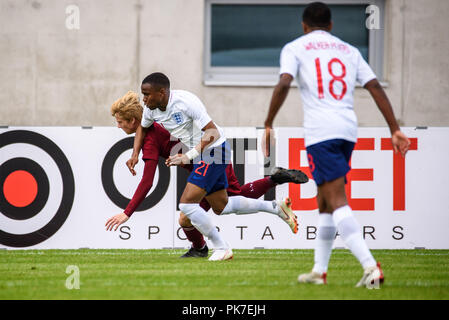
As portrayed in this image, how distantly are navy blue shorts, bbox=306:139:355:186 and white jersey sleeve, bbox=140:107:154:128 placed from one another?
2638 millimetres

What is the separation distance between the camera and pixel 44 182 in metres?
9.68

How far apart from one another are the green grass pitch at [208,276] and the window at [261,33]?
194 inches

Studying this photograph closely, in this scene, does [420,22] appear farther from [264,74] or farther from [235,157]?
[235,157]

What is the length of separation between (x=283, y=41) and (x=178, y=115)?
646 cm

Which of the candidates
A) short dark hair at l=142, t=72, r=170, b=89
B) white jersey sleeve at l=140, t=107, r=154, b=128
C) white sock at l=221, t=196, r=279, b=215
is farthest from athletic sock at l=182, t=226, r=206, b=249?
short dark hair at l=142, t=72, r=170, b=89

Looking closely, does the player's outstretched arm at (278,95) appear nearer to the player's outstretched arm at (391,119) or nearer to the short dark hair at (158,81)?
the player's outstretched arm at (391,119)

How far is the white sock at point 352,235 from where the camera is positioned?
16.8 feet

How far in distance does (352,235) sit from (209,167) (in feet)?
8.23

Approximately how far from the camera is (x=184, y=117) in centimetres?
744

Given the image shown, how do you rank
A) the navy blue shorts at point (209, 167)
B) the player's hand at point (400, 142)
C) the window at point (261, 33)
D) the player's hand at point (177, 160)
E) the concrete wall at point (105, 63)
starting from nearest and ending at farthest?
the player's hand at point (400, 142) < the player's hand at point (177, 160) < the navy blue shorts at point (209, 167) < the concrete wall at point (105, 63) < the window at point (261, 33)

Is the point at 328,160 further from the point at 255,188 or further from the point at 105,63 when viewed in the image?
the point at 105,63

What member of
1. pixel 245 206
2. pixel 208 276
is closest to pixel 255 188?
pixel 245 206

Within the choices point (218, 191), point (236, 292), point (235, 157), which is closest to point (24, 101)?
point (235, 157)

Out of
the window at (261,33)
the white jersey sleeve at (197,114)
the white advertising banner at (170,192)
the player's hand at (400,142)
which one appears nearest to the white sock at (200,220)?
the white jersey sleeve at (197,114)
